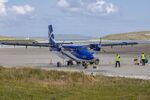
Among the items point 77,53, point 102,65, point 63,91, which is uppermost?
point 77,53

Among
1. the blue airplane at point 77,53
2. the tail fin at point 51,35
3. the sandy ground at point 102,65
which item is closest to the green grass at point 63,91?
the sandy ground at point 102,65

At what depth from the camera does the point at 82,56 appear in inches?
1845

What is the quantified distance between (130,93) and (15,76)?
32.3 ft

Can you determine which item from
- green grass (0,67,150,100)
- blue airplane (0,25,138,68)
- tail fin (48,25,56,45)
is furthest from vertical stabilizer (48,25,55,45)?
green grass (0,67,150,100)

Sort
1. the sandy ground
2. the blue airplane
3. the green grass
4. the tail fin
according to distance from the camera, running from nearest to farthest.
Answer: the green grass
the sandy ground
the blue airplane
the tail fin

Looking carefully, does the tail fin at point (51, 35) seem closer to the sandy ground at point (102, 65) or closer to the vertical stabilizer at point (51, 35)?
the vertical stabilizer at point (51, 35)

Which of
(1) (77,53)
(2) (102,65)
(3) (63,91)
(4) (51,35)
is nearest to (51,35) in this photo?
(4) (51,35)

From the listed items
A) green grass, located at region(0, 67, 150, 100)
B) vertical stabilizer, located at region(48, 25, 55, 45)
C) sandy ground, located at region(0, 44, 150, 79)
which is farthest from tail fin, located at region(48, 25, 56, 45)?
green grass, located at region(0, 67, 150, 100)

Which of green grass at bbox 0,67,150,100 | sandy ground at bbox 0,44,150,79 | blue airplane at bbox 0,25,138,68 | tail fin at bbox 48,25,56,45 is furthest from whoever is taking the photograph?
tail fin at bbox 48,25,56,45

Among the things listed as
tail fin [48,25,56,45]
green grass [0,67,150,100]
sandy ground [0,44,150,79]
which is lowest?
sandy ground [0,44,150,79]

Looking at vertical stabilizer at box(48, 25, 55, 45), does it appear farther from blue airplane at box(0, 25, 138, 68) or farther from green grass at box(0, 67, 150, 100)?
green grass at box(0, 67, 150, 100)

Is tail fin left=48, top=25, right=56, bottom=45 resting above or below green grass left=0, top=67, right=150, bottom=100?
above

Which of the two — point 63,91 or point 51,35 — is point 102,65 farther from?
point 63,91

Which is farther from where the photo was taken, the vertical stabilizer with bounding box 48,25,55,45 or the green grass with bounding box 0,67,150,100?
the vertical stabilizer with bounding box 48,25,55,45
